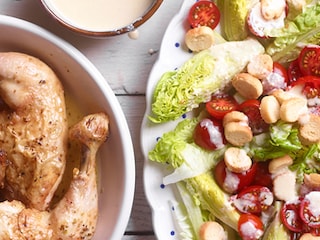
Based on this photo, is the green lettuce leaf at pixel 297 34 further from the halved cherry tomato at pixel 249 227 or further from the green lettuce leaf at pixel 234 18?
the halved cherry tomato at pixel 249 227

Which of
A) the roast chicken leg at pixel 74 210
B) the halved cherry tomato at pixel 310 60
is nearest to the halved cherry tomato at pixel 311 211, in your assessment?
the halved cherry tomato at pixel 310 60

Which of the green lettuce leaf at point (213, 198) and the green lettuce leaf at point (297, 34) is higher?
the green lettuce leaf at point (297, 34)

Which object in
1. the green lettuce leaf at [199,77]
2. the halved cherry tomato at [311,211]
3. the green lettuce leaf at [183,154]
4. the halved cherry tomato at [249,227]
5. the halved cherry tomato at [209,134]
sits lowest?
the halved cherry tomato at [249,227]

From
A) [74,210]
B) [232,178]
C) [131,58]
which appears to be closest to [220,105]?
[232,178]

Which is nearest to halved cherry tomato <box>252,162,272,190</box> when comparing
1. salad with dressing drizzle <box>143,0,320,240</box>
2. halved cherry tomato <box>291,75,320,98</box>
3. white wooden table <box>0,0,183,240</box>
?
salad with dressing drizzle <box>143,0,320,240</box>

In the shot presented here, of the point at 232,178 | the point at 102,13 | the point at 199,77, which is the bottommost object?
the point at 232,178

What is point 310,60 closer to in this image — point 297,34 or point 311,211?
point 297,34
